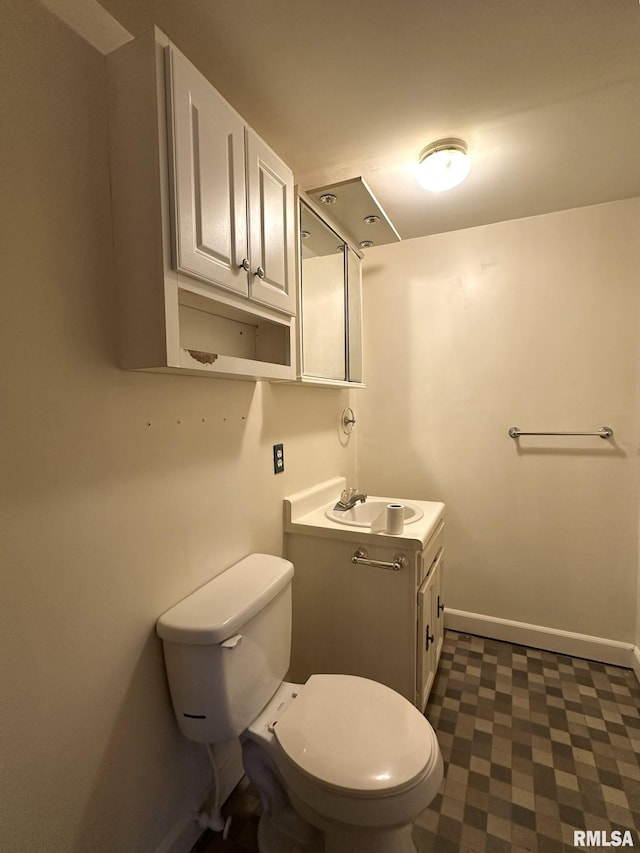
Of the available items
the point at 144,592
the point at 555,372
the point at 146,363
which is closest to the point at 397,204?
the point at 555,372

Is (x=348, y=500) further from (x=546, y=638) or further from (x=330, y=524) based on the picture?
(x=546, y=638)

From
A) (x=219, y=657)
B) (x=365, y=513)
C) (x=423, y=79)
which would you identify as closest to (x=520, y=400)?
(x=365, y=513)

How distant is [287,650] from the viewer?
4.21ft

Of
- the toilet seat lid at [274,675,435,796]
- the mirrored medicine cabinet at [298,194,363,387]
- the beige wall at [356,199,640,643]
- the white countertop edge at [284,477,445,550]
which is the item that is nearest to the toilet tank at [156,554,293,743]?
the toilet seat lid at [274,675,435,796]

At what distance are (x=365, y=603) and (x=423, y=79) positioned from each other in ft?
5.74

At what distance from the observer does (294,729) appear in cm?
100

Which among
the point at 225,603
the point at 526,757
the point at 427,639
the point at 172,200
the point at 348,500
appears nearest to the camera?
the point at 172,200

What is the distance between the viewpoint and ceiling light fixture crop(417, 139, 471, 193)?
1.40m

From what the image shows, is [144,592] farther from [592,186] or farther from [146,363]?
[592,186]

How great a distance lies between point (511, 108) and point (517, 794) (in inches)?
88.3

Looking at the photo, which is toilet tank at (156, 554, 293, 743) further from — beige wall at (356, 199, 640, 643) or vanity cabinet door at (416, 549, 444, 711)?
beige wall at (356, 199, 640, 643)

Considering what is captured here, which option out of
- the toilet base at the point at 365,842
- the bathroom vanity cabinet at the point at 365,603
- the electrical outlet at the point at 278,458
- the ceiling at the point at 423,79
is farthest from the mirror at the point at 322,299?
the toilet base at the point at 365,842

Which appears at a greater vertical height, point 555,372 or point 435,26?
point 435,26

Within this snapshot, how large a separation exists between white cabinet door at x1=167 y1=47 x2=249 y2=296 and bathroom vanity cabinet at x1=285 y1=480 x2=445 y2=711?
40.1 inches
